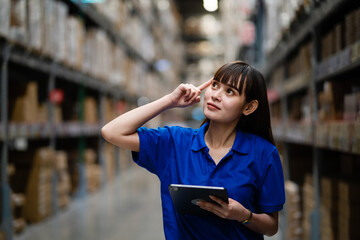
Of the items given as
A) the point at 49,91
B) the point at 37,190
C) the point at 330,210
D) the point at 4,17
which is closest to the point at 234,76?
the point at 330,210

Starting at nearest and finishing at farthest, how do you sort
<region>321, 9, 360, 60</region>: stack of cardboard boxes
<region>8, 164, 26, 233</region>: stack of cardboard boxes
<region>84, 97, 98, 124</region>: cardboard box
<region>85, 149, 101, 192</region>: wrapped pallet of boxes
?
<region>321, 9, 360, 60</region>: stack of cardboard boxes
<region>8, 164, 26, 233</region>: stack of cardboard boxes
<region>85, 149, 101, 192</region>: wrapped pallet of boxes
<region>84, 97, 98, 124</region>: cardboard box

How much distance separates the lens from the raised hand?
4.97 ft

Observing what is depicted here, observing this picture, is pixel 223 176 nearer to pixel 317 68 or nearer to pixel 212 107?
pixel 212 107

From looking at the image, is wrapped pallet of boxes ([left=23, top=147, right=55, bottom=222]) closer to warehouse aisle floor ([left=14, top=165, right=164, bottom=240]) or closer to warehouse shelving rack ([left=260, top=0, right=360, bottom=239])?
warehouse aisle floor ([left=14, top=165, right=164, bottom=240])

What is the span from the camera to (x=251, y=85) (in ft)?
4.80

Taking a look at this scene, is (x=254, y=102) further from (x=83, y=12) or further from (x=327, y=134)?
(x=83, y=12)

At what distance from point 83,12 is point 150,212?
114 inches

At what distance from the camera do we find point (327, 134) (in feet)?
9.13

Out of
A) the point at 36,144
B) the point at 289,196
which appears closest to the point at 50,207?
the point at 36,144

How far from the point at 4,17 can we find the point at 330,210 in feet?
9.52

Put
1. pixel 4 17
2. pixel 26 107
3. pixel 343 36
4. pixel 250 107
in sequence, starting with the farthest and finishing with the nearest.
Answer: pixel 26 107
pixel 4 17
pixel 343 36
pixel 250 107

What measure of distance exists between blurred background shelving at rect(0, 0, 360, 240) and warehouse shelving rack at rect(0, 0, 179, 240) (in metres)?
0.01

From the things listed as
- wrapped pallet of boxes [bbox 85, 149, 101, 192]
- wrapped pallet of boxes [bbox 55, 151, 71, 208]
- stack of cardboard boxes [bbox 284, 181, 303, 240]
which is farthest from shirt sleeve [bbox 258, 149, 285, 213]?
wrapped pallet of boxes [bbox 85, 149, 101, 192]

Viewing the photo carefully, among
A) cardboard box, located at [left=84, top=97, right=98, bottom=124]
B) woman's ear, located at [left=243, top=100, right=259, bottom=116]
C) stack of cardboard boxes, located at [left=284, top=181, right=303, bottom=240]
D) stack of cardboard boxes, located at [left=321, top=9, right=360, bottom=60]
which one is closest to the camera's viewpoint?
woman's ear, located at [left=243, top=100, right=259, bottom=116]
